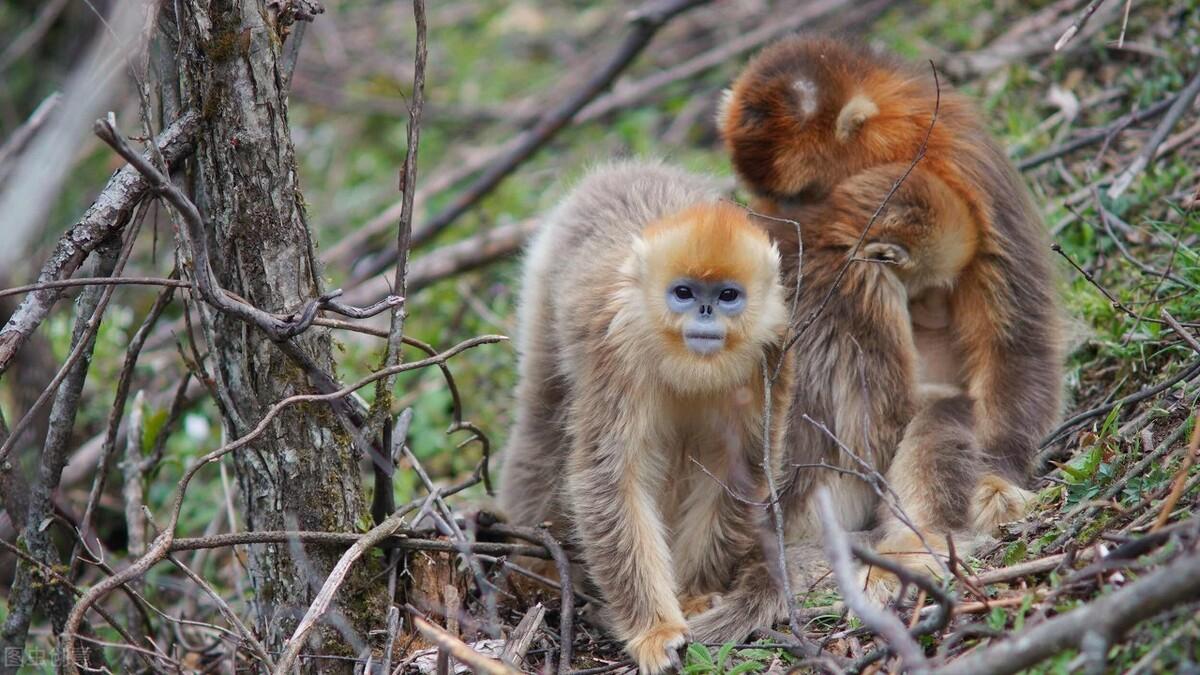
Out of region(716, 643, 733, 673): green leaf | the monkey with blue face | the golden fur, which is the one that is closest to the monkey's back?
the monkey with blue face

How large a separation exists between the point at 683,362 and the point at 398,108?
565 cm

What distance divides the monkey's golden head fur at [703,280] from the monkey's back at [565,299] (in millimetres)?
132

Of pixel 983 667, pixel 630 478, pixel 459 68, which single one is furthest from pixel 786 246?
pixel 459 68

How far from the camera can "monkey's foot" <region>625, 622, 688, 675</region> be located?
316 cm

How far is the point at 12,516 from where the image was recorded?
3.45 meters

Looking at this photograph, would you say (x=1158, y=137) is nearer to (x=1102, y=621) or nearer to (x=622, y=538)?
(x=622, y=538)

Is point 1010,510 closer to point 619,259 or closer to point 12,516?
point 619,259

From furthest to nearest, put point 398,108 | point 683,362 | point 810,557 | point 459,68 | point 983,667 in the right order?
point 459,68 → point 398,108 → point 810,557 → point 683,362 → point 983,667

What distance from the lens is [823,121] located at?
12.7 feet

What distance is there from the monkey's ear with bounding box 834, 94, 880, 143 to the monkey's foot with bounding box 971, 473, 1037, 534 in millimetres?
1234

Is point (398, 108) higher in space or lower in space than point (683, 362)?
higher

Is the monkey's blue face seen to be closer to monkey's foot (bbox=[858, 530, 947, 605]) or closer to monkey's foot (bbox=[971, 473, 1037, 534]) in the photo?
monkey's foot (bbox=[858, 530, 947, 605])

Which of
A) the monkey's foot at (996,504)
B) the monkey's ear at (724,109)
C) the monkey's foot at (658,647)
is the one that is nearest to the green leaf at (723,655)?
the monkey's foot at (658,647)

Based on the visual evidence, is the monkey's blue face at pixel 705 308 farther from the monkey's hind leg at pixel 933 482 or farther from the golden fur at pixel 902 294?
the monkey's hind leg at pixel 933 482
